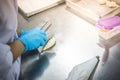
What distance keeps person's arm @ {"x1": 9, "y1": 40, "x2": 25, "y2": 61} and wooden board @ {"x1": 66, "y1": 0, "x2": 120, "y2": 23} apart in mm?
419

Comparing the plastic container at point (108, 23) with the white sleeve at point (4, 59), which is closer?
the white sleeve at point (4, 59)

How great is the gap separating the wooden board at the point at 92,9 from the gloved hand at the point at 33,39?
0.94 ft

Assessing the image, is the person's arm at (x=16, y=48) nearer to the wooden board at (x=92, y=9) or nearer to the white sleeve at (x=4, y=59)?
the white sleeve at (x=4, y=59)

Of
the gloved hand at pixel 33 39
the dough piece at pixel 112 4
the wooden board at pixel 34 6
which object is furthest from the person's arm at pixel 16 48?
the dough piece at pixel 112 4

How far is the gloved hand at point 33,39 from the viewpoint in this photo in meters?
0.93

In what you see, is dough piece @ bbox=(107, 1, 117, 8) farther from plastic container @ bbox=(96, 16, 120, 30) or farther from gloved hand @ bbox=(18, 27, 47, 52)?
gloved hand @ bbox=(18, 27, 47, 52)

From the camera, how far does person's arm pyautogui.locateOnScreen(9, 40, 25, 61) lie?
84 centimetres

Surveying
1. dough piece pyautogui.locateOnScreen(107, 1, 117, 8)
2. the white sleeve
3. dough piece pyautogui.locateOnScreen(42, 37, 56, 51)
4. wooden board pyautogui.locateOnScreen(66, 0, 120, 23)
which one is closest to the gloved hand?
dough piece pyautogui.locateOnScreen(42, 37, 56, 51)

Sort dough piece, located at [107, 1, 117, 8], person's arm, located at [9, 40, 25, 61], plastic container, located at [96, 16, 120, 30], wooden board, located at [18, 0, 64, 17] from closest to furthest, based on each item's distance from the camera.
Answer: person's arm, located at [9, 40, 25, 61]
plastic container, located at [96, 16, 120, 30]
dough piece, located at [107, 1, 117, 8]
wooden board, located at [18, 0, 64, 17]

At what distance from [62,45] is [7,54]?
1.02 feet

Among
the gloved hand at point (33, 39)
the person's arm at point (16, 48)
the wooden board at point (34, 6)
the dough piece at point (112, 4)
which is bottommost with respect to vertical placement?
the wooden board at point (34, 6)

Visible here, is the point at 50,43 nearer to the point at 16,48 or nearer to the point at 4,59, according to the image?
the point at 16,48

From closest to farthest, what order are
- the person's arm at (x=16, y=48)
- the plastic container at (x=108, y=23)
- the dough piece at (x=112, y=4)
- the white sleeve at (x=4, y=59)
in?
the white sleeve at (x=4, y=59) < the person's arm at (x=16, y=48) < the plastic container at (x=108, y=23) < the dough piece at (x=112, y=4)

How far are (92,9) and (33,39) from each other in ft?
1.28
